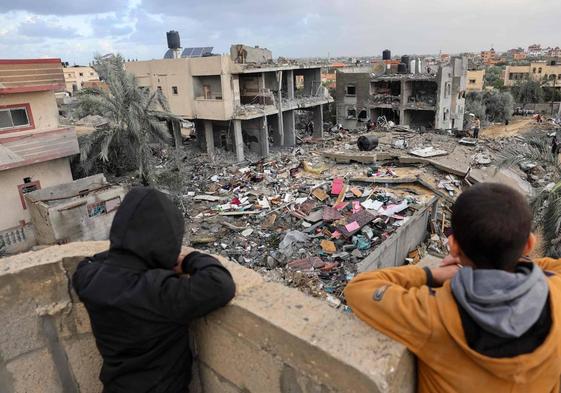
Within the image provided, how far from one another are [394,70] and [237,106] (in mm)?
18835

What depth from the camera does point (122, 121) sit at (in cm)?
1625

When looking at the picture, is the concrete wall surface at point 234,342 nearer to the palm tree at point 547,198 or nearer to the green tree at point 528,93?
the palm tree at point 547,198

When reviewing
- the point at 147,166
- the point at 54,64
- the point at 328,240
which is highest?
the point at 54,64

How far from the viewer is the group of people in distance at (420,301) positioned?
3.93ft

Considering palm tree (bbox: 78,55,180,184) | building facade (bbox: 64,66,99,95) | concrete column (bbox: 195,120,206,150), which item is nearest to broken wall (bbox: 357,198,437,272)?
palm tree (bbox: 78,55,180,184)

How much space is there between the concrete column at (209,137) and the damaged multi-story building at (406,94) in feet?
51.2

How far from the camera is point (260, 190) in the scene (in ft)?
56.5

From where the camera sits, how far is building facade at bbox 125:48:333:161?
891 inches

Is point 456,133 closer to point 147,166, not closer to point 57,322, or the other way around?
point 147,166

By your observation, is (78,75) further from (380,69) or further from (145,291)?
(145,291)

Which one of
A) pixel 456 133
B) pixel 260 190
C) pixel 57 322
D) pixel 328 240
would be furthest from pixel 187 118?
pixel 57 322

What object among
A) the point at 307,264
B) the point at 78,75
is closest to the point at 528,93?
the point at 307,264

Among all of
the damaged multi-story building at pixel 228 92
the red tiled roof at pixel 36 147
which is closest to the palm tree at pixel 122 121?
the red tiled roof at pixel 36 147

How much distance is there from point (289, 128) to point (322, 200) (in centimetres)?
1433
